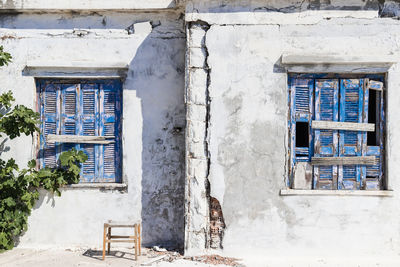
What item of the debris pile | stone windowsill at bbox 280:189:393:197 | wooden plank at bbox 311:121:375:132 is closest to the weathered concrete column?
the debris pile

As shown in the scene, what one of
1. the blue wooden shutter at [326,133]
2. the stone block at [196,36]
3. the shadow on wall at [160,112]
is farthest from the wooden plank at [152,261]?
the stone block at [196,36]

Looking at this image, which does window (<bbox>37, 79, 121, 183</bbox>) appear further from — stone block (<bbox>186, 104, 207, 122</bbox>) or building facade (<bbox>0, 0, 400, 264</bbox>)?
stone block (<bbox>186, 104, 207, 122</bbox>)

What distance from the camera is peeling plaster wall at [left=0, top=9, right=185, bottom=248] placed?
6.90 m

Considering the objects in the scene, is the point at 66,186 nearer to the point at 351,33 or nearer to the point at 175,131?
the point at 175,131

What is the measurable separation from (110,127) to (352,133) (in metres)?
3.28

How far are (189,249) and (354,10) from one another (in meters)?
3.72

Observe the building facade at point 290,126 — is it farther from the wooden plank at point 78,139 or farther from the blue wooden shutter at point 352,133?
the wooden plank at point 78,139

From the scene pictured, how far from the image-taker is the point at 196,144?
21.0 feet

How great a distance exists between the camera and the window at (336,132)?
21.1 feet

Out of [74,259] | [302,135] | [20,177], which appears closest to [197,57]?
[302,135]

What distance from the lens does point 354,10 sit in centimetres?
640

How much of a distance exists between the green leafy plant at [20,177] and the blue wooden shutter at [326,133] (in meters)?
3.15

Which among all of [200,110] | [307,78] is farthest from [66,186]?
[307,78]

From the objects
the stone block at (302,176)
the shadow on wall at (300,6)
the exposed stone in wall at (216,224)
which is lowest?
the exposed stone in wall at (216,224)
